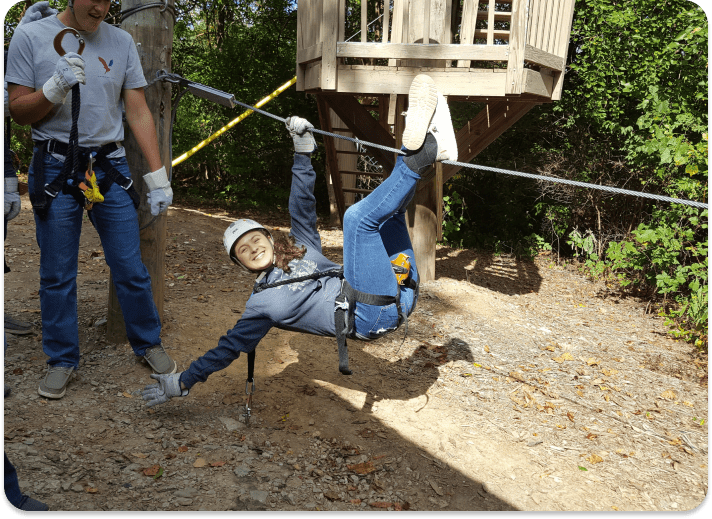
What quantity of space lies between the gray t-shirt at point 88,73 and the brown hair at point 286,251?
4.07 feet

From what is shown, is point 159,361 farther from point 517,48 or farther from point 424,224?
point 517,48

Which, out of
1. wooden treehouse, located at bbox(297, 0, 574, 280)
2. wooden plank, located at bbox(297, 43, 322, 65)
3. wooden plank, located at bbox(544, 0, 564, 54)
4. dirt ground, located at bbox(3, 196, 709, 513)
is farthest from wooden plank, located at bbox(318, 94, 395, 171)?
dirt ground, located at bbox(3, 196, 709, 513)

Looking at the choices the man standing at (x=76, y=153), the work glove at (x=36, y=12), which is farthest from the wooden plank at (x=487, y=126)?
the work glove at (x=36, y=12)

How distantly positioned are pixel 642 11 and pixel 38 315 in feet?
25.4

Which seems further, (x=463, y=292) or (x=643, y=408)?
(x=463, y=292)

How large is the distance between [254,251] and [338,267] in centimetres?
50

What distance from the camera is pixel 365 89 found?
5.61 m

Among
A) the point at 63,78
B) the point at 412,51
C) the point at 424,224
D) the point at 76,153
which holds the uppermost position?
the point at 412,51

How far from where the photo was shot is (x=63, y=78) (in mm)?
3016

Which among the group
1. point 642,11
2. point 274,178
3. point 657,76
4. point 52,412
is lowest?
point 52,412

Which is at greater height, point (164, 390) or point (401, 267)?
point (401, 267)

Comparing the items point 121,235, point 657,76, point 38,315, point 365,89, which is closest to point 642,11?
point 657,76

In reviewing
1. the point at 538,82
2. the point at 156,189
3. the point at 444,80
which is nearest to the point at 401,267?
the point at 156,189

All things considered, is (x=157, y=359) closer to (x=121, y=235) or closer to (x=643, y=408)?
(x=121, y=235)
